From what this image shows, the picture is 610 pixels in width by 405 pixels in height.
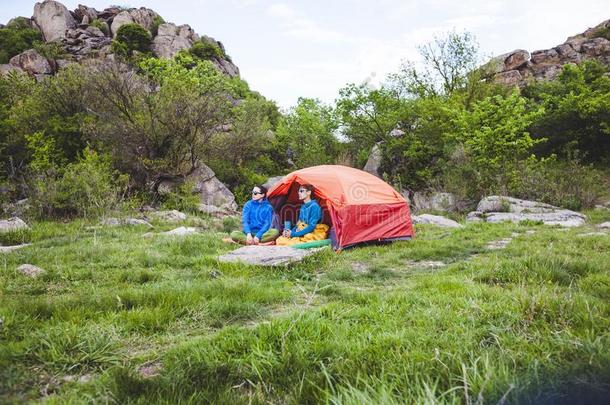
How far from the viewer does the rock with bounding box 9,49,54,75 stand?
3775 cm

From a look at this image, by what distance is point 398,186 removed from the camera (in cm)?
2219

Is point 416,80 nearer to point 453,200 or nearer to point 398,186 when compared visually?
point 398,186

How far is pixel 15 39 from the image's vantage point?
42688mm

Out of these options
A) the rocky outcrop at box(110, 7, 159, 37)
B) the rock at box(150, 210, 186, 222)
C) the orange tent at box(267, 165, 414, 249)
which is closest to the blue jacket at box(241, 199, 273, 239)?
the orange tent at box(267, 165, 414, 249)

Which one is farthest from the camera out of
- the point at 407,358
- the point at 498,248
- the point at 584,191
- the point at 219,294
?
the point at 584,191

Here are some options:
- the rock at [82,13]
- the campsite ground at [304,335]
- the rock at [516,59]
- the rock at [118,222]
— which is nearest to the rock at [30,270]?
the campsite ground at [304,335]

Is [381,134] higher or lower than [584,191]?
higher

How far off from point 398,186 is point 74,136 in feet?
57.5

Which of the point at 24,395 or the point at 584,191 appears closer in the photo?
the point at 24,395

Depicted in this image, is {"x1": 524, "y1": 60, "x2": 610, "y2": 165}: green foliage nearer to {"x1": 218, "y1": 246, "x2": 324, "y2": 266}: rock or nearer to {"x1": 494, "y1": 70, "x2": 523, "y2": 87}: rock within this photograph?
{"x1": 494, "y1": 70, "x2": 523, "y2": 87}: rock

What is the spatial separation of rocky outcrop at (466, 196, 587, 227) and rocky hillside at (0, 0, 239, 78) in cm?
4154

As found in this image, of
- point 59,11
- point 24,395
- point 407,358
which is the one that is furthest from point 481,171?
point 59,11

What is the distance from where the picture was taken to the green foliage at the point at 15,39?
1641 inches

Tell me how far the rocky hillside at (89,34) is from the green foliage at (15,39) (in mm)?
1496
